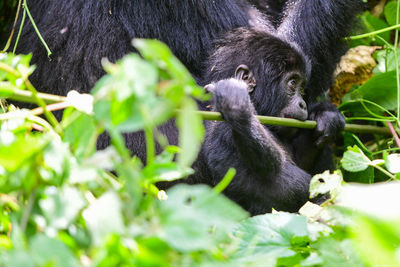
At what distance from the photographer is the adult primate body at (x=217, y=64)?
1922mm

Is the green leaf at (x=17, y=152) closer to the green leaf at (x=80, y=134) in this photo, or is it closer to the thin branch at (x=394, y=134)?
the green leaf at (x=80, y=134)

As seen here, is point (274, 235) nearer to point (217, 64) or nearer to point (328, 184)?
point (328, 184)

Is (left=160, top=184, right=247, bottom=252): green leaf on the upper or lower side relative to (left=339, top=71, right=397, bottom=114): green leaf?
upper

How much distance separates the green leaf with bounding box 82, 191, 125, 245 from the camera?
32.1 inches

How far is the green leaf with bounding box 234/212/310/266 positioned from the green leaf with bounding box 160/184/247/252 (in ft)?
1.28

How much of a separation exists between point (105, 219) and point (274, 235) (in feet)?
1.95

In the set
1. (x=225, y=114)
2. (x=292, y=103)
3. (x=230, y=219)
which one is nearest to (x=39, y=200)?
(x=230, y=219)

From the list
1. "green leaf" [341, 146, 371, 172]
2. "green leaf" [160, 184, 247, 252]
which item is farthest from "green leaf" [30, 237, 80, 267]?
"green leaf" [341, 146, 371, 172]

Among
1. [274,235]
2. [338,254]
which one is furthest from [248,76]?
[338,254]

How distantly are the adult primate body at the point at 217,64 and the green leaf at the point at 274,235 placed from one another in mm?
486

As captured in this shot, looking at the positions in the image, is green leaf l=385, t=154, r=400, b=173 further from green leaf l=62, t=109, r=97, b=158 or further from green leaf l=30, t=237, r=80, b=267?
green leaf l=30, t=237, r=80, b=267

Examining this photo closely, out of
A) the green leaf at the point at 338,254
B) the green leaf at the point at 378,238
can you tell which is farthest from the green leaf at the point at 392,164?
the green leaf at the point at 378,238

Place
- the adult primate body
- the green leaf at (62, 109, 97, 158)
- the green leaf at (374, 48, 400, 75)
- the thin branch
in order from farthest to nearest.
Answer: the green leaf at (374, 48, 400, 75) → the thin branch → the adult primate body → the green leaf at (62, 109, 97, 158)

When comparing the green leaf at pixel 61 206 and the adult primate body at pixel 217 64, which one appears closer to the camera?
the green leaf at pixel 61 206
